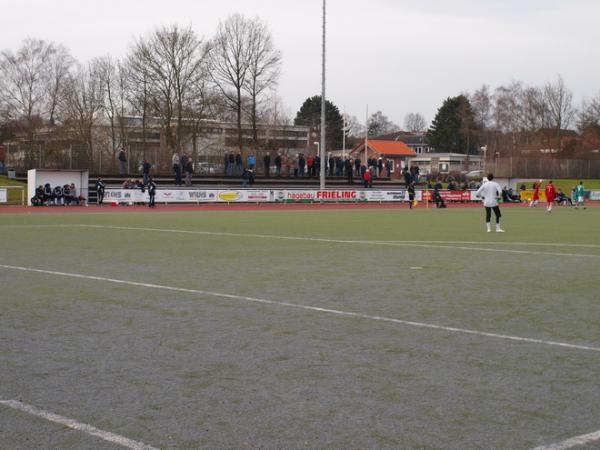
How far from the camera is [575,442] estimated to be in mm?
4875

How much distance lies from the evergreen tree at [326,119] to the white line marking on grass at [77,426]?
123 meters

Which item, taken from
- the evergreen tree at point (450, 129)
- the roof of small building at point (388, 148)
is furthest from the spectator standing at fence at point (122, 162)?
the roof of small building at point (388, 148)

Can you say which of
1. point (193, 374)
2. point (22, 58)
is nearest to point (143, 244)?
point (193, 374)

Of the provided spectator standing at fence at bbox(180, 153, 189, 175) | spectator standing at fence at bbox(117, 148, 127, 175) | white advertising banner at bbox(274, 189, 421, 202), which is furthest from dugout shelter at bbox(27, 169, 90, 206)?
white advertising banner at bbox(274, 189, 421, 202)

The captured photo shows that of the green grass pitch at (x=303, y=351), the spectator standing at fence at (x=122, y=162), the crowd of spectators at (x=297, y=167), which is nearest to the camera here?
the green grass pitch at (x=303, y=351)

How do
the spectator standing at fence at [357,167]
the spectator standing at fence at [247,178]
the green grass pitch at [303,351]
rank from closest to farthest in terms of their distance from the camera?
1. the green grass pitch at [303,351]
2. the spectator standing at fence at [247,178]
3. the spectator standing at fence at [357,167]

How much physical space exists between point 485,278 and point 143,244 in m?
9.54

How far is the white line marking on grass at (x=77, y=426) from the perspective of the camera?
4.78 metres

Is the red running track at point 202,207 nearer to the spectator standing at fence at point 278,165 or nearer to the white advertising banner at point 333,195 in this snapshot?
the white advertising banner at point 333,195

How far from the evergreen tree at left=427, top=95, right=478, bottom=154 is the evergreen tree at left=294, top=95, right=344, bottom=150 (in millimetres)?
16915

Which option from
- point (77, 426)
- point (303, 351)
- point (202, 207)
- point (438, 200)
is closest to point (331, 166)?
point (438, 200)

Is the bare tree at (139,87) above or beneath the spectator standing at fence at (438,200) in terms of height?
above

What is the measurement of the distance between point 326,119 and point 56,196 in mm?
101912

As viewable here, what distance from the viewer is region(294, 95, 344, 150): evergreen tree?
138375 millimetres
